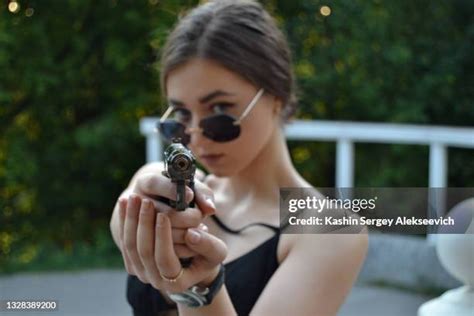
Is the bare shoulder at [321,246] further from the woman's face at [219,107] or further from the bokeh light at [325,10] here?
the bokeh light at [325,10]

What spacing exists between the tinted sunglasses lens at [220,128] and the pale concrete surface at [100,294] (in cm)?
91

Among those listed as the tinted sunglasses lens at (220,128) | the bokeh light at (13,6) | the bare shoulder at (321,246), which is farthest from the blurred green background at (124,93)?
the bare shoulder at (321,246)

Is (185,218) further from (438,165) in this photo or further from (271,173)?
(438,165)

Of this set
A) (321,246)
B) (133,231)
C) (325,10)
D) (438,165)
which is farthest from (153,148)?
(133,231)

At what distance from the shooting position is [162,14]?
4.52 ft

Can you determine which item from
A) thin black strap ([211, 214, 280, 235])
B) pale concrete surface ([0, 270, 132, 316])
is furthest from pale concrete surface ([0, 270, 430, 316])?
thin black strap ([211, 214, 280, 235])

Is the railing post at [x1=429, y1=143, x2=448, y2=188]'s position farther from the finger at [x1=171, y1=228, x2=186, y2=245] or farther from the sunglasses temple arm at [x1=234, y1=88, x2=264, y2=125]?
the finger at [x1=171, y1=228, x2=186, y2=245]

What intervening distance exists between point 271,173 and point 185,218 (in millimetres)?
338

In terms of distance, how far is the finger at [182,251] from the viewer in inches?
22.9

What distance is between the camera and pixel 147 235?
0.57 m

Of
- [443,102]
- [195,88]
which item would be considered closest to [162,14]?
[195,88]

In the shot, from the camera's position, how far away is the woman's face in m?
0.81

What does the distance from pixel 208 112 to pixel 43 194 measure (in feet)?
4.34

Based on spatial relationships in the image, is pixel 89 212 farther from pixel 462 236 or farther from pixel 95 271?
pixel 462 236
